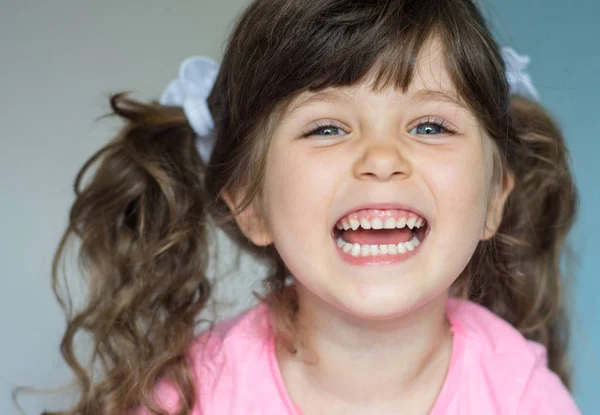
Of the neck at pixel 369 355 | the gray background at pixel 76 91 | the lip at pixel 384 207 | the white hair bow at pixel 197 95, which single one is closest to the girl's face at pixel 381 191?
the lip at pixel 384 207

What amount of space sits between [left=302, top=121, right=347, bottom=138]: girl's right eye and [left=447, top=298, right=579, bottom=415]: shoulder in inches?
15.9

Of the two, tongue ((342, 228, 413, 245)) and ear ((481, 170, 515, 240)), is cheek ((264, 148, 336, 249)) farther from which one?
ear ((481, 170, 515, 240))

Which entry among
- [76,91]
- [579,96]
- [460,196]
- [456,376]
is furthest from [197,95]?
[579,96]

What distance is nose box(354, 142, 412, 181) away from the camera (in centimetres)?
112

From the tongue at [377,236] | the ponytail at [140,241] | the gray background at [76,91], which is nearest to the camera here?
the tongue at [377,236]

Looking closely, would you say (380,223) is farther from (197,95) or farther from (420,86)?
(197,95)

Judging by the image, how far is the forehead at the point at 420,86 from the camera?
1.15 metres

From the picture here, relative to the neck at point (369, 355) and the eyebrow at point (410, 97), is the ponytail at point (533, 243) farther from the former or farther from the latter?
the eyebrow at point (410, 97)

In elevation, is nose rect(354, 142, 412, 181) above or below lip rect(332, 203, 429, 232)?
above

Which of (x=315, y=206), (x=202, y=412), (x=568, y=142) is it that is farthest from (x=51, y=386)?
(x=568, y=142)

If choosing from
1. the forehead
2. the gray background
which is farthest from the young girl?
the gray background

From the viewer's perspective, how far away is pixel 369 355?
132 cm

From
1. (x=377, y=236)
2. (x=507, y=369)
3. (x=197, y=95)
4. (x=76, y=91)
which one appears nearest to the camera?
(x=377, y=236)

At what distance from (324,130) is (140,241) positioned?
0.42 metres
